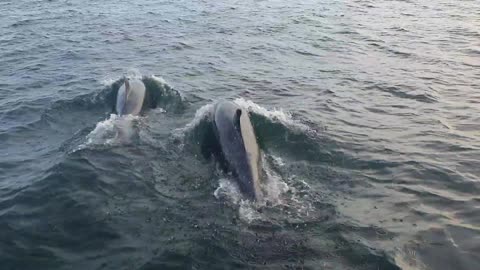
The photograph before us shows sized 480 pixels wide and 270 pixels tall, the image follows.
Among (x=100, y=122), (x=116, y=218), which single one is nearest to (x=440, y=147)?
(x=116, y=218)

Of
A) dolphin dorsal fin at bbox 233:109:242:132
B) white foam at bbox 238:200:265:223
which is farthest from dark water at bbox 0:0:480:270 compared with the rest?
dolphin dorsal fin at bbox 233:109:242:132

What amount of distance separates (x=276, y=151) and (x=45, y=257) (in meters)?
6.66

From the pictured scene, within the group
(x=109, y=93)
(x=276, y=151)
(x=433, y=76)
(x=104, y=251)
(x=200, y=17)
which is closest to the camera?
(x=104, y=251)

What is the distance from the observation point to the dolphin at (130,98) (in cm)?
1582

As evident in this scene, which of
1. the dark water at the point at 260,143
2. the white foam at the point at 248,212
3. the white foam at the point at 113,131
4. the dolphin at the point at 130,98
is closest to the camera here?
the dark water at the point at 260,143

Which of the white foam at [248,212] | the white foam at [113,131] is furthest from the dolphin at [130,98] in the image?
the white foam at [248,212]

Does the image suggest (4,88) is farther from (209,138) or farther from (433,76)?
(433,76)

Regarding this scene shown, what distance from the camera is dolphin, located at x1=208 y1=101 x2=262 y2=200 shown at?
11.2 m

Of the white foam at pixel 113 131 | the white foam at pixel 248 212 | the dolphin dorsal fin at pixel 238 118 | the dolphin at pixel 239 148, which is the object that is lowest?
the white foam at pixel 113 131

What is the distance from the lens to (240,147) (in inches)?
478

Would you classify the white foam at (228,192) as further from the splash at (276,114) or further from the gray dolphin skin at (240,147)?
the splash at (276,114)

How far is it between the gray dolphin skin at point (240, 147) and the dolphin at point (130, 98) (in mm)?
3269

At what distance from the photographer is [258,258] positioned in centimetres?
902

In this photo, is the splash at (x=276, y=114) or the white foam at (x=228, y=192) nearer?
the white foam at (x=228, y=192)
